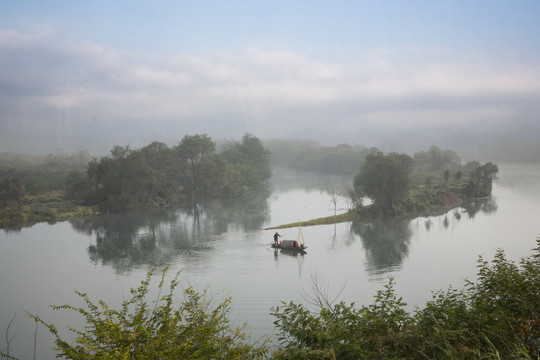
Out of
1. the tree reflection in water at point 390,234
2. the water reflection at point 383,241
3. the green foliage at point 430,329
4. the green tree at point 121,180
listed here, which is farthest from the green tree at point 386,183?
the green foliage at point 430,329

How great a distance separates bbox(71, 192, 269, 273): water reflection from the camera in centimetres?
2773

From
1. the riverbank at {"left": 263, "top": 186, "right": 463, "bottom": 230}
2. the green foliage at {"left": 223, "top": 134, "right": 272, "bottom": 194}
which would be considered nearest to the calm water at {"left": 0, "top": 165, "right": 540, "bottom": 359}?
the riverbank at {"left": 263, "top": 186, "right": 463, "bottom": 230}

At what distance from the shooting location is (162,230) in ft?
123

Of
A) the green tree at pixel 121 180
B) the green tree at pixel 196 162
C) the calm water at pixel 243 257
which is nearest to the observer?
the calm water at pixel 243 257

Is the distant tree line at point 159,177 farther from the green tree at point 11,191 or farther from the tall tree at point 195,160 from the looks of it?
the green tree at point 11,191

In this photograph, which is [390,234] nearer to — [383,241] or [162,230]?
[383,241]

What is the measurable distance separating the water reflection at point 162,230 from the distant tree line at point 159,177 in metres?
3.72

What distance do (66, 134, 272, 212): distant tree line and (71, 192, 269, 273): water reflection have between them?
12.2ft

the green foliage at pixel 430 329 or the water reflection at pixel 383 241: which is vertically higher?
the green foliage at pixel 430 329

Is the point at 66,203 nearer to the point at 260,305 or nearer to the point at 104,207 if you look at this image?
the point at 104,207

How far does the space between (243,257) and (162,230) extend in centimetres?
1340

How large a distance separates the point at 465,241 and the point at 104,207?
3925cm

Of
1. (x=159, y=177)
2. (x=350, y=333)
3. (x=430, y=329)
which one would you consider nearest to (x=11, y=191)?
(x=159, y=177)

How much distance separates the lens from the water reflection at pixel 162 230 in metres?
27.7
